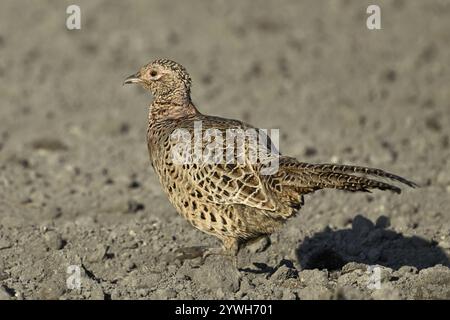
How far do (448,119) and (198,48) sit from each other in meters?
5.44

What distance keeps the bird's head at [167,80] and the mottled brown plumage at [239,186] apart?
0.46 m

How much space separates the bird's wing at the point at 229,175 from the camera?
24.6 feet

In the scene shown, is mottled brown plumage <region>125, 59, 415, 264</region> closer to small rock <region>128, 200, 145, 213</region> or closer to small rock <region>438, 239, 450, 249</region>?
small rock <region>438, 239, 450, 249</region>

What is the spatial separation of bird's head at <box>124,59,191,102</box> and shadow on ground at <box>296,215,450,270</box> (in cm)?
184

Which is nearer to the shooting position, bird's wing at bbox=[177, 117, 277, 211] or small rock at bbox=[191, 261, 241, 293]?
small rock at bbox=[191, 261, 241, 293]

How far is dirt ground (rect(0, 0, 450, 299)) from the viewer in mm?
7801

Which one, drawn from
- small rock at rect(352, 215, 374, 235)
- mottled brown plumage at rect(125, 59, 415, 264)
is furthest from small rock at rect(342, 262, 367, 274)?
small rock at rect(352, 215, 374, 235)

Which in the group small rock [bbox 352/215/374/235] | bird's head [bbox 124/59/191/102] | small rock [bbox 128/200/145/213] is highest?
bird's head [bbox 124/59/191/102]

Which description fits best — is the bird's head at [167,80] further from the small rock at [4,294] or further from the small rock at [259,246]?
the small rock at [4,294]
